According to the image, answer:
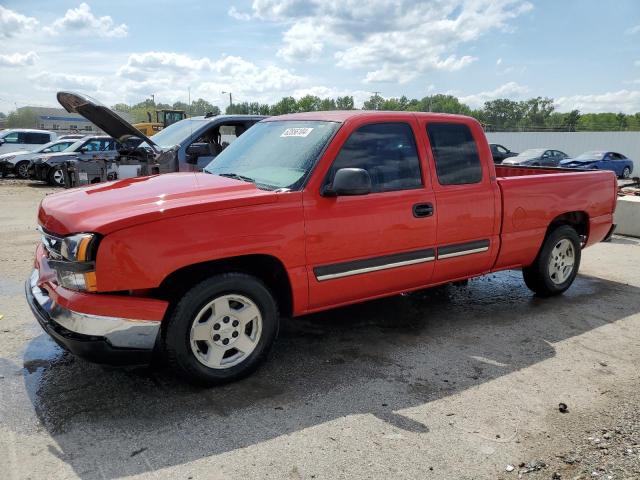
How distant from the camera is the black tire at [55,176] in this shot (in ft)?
56.0

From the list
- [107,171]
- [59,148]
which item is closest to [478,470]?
[107,171]

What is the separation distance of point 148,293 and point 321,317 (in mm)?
2072

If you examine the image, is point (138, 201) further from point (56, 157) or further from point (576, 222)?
point (56, 157)

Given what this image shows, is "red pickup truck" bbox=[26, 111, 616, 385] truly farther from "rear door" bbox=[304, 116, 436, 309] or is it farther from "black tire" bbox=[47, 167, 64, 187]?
"black tire" bbox=[47, 167, 64, 187]

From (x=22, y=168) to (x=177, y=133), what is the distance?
14.0 meters

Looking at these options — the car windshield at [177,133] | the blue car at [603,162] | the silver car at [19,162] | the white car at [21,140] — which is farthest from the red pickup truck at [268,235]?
the white car at [21,140]

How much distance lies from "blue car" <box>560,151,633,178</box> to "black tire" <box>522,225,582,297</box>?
19247 mm

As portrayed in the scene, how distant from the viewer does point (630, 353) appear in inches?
171

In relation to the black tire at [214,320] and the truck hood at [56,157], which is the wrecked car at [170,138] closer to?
the black tire at [214,320]

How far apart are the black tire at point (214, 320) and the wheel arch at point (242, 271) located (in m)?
0.10

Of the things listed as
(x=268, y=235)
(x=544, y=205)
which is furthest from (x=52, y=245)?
(x=544, y=205)

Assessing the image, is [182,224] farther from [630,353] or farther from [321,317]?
[630,353]

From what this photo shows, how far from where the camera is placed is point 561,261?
5719 millimetres

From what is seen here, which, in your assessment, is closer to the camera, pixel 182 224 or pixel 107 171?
pixel 182 224
